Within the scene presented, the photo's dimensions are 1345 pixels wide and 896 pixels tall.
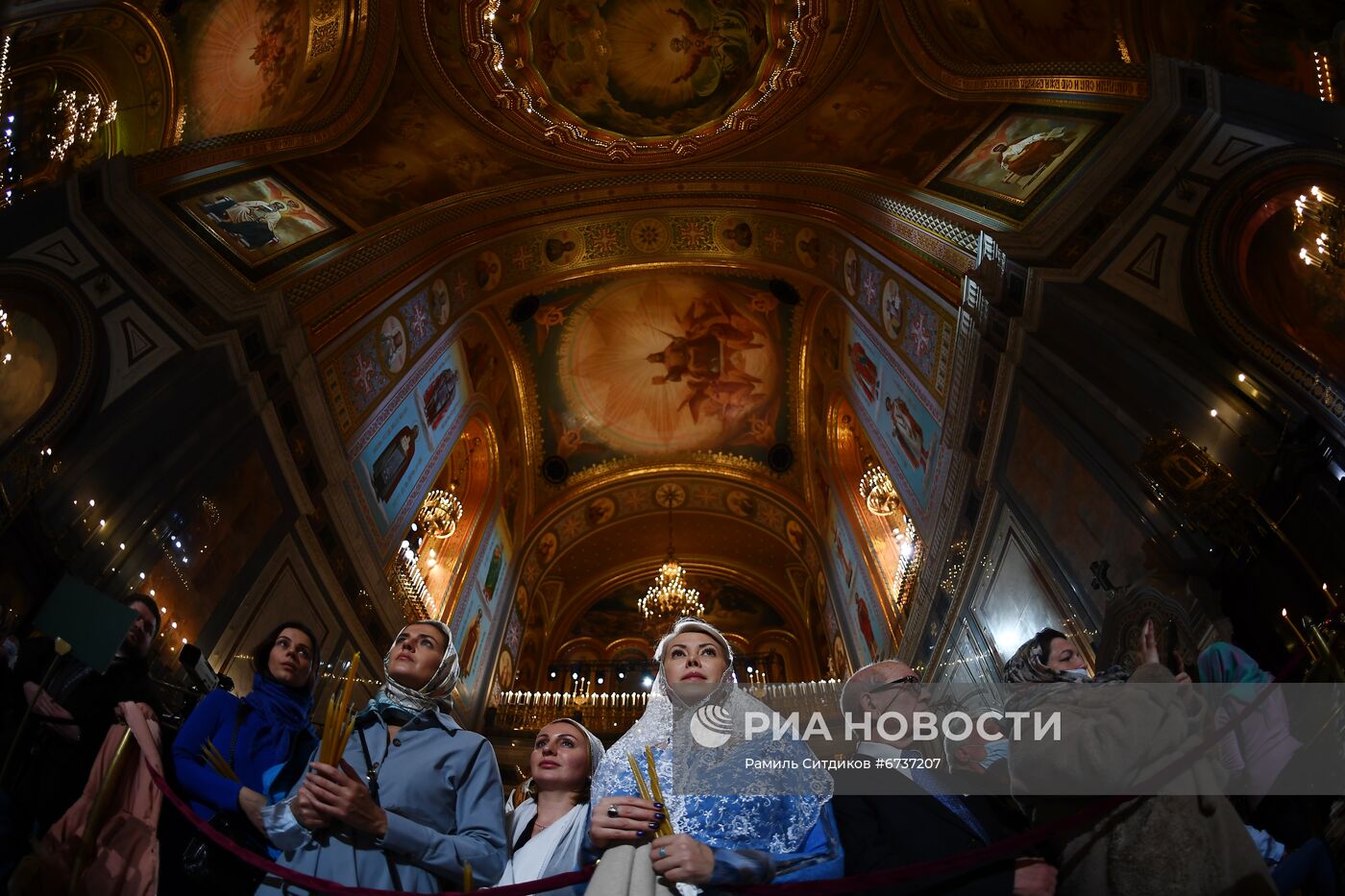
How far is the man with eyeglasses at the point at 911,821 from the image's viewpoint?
227cm

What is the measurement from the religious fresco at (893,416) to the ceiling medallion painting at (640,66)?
4328 mm

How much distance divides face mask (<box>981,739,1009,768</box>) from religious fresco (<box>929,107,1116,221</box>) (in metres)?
7.22

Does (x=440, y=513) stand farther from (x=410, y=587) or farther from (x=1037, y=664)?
(x=1037, y=664)

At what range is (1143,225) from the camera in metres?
7.41

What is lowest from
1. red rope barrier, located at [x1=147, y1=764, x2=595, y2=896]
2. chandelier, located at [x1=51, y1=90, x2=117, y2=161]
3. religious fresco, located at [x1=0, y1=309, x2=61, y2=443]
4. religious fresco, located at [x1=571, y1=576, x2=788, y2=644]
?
red rope barrier, located at [x1=147, y1=764, x2=595, y2=896]

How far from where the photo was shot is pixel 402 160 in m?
11.1

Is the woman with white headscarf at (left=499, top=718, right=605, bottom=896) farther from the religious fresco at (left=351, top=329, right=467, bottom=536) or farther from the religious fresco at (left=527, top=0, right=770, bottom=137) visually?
the religious fresco at (left=527, top=0, right=770, bottom=137)

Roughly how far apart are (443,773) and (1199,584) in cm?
571

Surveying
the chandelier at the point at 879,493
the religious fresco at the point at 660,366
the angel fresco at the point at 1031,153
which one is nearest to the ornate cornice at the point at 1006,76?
the angel fresco at the point at 1031,153

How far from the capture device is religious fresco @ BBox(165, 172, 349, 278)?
8328 millimetres

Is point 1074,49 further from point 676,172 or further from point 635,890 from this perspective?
point 635,890

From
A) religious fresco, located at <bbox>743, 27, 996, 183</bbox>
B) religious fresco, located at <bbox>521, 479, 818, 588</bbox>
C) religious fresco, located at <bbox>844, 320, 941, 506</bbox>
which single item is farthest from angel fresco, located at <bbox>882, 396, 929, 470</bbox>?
religious fresco, located at <bbox>521, 479, 818, 588</bbox>

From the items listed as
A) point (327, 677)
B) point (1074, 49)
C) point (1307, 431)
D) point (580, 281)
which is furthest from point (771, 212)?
point (327, 677)

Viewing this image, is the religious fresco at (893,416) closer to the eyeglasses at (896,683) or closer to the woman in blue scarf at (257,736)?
the eyeglasses at (896,683)
